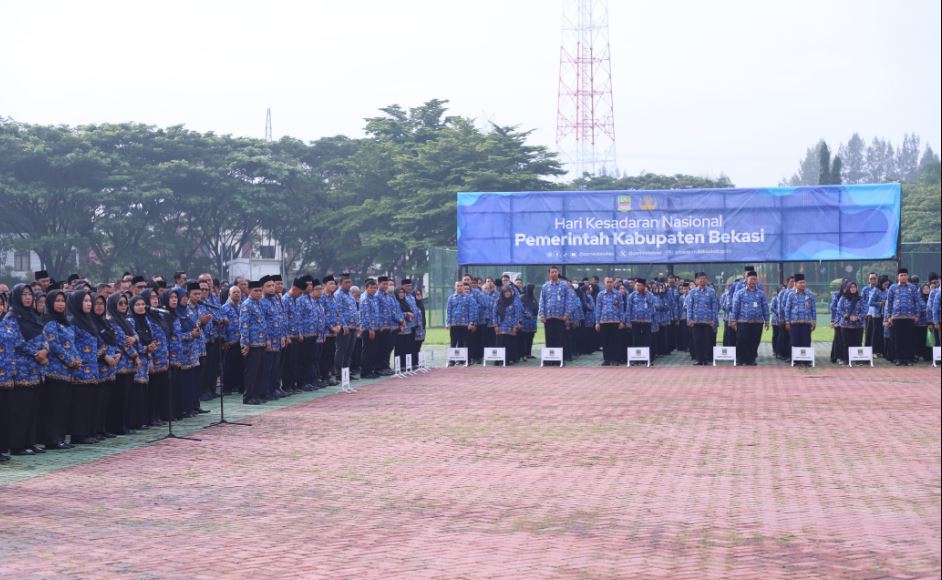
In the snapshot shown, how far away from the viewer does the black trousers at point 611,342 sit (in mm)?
27281

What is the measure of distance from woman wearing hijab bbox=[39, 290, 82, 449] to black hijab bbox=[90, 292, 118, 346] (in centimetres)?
32

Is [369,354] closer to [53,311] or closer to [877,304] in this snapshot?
[877,304]

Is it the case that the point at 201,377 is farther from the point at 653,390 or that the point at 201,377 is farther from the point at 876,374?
the point at 876,374

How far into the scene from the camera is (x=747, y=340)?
85.8 ft

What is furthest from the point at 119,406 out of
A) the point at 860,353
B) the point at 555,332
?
the point at 860,353

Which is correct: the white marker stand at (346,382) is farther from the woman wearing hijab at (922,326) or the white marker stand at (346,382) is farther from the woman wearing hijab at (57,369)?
the woman wearing hijab at (922,326)

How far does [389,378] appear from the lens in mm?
24109

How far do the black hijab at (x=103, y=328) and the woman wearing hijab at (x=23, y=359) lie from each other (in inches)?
A: 38.7

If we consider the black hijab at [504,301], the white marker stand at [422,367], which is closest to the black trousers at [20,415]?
the white marker stand at [422,367]

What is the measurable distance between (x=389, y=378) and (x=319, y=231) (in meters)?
35.6

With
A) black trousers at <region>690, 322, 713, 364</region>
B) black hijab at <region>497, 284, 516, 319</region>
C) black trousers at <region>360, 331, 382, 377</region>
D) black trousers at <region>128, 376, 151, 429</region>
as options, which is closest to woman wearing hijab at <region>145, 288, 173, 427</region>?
black trousers at <region>128, 376, 151, 429</region>

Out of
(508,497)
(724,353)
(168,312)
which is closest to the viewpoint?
(508,497)

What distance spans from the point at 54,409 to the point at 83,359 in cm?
62

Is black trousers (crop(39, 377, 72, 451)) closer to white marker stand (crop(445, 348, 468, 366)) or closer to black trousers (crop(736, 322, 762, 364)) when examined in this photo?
white marker stand (crop(445, 348, 468, 366))
